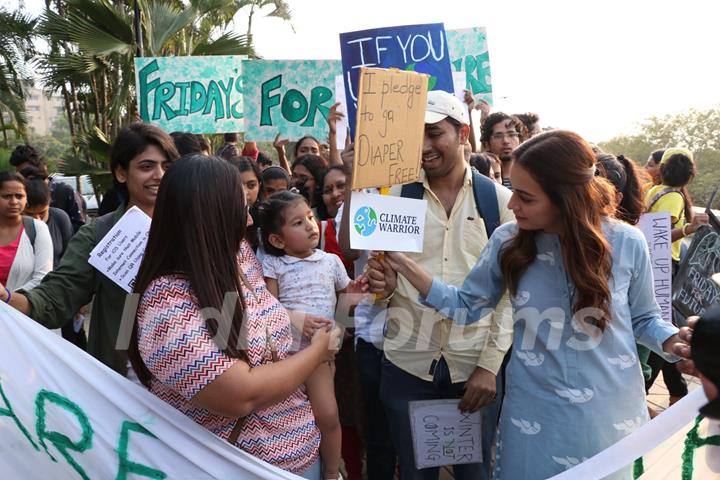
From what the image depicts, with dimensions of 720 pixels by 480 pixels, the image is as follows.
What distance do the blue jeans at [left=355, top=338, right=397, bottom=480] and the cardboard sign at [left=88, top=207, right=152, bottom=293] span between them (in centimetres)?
126

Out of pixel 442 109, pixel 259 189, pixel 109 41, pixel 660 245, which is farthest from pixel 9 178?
pixel 109 41

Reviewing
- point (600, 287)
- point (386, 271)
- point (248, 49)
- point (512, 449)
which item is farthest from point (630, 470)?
point (248, 49)

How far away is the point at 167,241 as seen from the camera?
171cm

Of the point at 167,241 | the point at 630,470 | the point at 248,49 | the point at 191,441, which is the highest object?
the point at 248,49

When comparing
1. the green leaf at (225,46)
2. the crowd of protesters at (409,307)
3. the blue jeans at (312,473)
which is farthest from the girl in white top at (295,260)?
the green leaf at (225,46)

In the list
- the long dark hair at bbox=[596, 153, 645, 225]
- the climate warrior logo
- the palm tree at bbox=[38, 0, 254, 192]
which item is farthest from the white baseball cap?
the palm tree at bbox=[38, 0, 254, 192]

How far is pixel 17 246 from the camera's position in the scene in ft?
12.7

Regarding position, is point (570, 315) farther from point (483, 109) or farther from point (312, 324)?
point (483, 109)

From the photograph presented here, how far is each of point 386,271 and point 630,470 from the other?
3.38 ft

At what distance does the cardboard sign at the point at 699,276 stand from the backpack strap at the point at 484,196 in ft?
6.94

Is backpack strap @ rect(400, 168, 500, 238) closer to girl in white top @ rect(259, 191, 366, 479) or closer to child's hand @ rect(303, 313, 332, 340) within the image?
girl in white top @ rect(259, 191, 366, 479)

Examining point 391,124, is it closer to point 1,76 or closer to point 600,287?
point 600,287

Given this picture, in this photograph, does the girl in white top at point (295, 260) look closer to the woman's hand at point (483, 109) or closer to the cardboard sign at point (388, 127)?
the cardboard sign at point (388, 127)

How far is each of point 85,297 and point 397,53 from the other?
1703 millimetres
